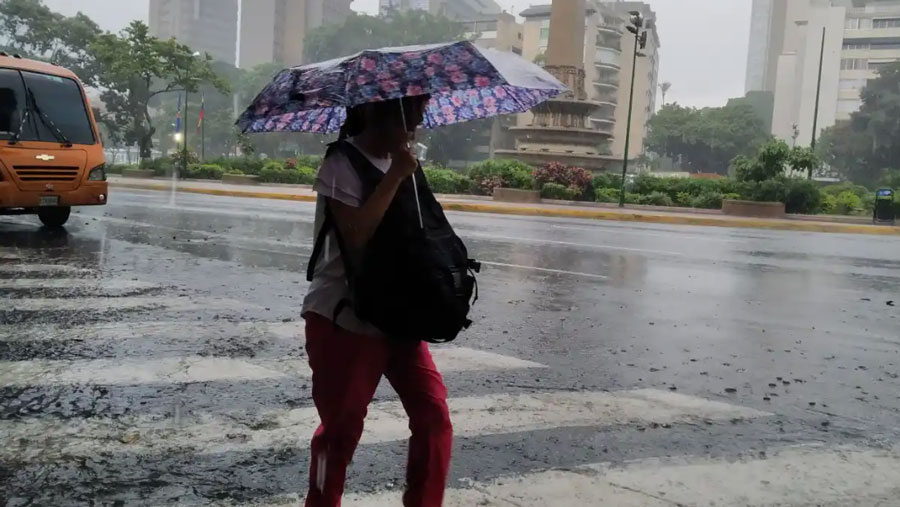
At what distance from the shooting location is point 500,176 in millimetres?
33188

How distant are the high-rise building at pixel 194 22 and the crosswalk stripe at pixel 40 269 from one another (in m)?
174

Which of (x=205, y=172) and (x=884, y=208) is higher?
(x=884, y=208)

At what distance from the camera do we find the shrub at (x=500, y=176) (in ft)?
107

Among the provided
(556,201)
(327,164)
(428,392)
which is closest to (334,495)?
(428,392)

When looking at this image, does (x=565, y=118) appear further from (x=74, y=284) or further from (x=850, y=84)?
(x=850, y=84)

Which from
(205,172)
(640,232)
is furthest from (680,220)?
(205,172)

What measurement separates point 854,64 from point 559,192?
290 ft

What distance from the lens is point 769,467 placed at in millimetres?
3830

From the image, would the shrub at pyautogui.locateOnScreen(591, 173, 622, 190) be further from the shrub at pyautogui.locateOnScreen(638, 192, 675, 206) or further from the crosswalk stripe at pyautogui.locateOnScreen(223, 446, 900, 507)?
the crosswalk stripe at pyautogui.locateOnScreen(223, 446, 900, 507)

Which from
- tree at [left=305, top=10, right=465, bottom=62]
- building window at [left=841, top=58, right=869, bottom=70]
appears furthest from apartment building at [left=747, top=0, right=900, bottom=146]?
tree at [left=305, top=10, right=465, bottom=62]

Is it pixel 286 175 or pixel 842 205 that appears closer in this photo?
pixel 842 205

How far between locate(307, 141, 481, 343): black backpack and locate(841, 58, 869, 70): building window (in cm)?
11422

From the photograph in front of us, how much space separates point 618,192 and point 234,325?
87.9 ft

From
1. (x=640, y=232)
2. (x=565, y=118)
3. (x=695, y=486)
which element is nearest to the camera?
(x=695, y=486)
